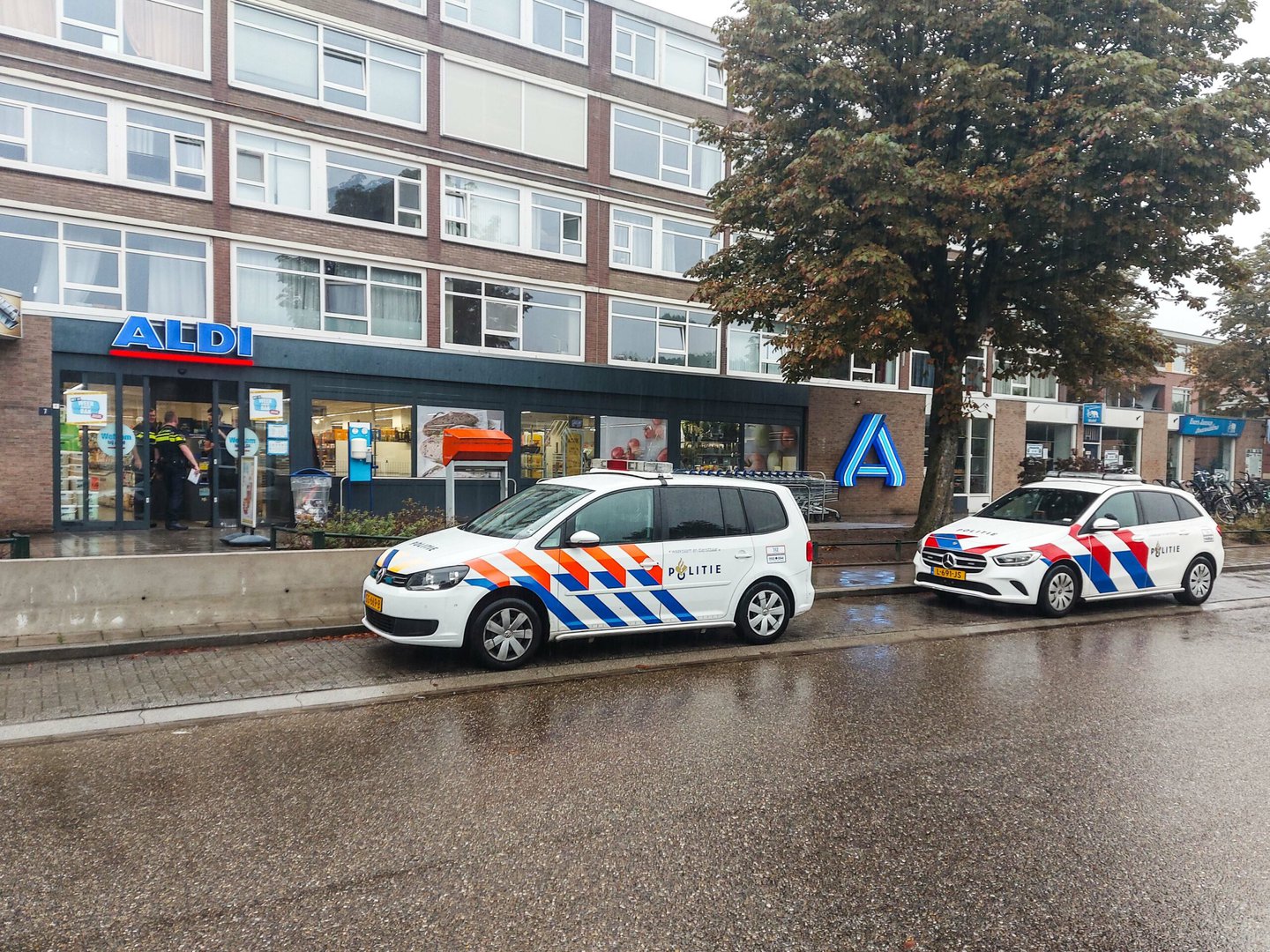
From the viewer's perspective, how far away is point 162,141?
1608 centimetres

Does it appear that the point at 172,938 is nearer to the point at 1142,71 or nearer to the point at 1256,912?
the point at 1256,912

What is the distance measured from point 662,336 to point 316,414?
9.44m

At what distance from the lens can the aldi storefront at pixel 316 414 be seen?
15195 mm

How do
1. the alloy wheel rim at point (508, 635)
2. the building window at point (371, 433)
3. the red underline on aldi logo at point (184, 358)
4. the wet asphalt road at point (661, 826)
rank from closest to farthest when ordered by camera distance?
the wet asphalt road at point (661, 826)
the alloy wheel rim at point (508, 635)
the red underline on aldi logo at point (184, 358)
the building window at point (371, 433)

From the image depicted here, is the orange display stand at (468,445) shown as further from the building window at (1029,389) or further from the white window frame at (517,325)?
the building window at (1029,389)

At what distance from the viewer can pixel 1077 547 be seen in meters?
9.78

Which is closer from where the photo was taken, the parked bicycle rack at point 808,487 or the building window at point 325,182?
the building window at point 325,182

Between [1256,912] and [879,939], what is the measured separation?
1605 mm

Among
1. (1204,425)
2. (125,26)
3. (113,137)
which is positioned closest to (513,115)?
(125,26)

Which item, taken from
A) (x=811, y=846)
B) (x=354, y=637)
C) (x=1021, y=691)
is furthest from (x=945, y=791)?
(x=354, y=637)

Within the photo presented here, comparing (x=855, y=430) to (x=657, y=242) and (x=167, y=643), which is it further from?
(x=167, y=643)

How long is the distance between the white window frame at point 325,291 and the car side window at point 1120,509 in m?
14.3

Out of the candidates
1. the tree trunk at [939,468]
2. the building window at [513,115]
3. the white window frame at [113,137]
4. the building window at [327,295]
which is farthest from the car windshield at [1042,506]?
the white window frame at [113,137]

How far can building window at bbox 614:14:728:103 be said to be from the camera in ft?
70.3
